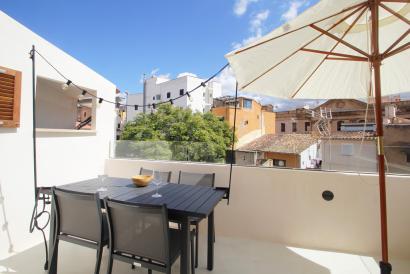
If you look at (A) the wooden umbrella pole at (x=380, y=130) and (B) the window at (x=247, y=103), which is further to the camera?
(B) the window at (x=247, y=103)

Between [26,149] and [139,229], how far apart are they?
81.4 inches

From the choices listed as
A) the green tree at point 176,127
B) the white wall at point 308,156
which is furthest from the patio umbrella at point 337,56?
the green tree at point 176,127

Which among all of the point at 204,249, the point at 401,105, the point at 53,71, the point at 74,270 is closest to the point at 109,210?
the point at 74,270

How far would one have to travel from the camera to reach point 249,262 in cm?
264

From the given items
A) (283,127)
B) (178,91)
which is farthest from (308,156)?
(178,91)

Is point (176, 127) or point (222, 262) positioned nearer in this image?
point (222, 262)

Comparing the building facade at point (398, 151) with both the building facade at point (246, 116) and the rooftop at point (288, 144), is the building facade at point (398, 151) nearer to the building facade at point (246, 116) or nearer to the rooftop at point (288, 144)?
the rooftop at point (288, 144)

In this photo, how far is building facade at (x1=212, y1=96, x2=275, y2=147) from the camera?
35.5 feet

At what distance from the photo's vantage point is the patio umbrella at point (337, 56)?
5.32 ft

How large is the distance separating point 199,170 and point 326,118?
218 centimetres

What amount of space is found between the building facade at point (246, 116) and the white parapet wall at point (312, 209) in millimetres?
6689

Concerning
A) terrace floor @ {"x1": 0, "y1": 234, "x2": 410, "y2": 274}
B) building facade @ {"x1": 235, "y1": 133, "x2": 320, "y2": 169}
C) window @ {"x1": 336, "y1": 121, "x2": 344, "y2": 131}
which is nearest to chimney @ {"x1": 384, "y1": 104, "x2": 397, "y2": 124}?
window @ {"x1": 336, "y1": 121, "x2": 344, "y2": 131}

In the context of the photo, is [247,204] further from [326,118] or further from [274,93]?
[326,118]

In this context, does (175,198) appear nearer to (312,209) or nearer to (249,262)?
(249,262)
